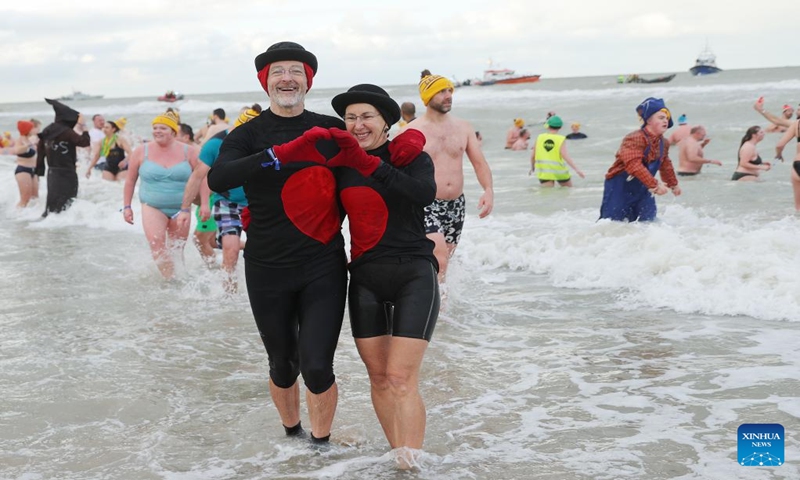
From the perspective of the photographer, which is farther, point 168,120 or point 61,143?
point 61,143

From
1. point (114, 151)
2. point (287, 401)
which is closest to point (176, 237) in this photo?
point (287, 401)

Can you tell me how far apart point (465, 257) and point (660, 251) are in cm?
245

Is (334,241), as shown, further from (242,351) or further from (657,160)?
(657,160)

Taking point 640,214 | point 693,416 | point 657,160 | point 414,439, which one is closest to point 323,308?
point 414,439

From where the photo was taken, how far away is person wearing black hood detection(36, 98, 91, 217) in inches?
495

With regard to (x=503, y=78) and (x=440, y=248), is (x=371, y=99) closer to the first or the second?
(x=440, y=248)

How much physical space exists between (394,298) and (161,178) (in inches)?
180

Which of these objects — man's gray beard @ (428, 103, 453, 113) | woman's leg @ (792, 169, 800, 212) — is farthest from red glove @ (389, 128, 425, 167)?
woman's leg @ (792, 169, 800, 212)

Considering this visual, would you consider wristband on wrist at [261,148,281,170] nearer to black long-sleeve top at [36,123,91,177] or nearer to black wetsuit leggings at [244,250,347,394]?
black wetsuit leggings at [244,250,347,394]

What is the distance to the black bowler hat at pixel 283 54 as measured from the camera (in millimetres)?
3889

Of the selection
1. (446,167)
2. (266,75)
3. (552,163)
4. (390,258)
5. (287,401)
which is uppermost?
(266,75)

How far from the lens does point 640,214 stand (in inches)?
352

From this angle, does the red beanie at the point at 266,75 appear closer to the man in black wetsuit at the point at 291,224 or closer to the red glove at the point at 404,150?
the man in black wetsuit at the point at 291,224

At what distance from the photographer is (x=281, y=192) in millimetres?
3859
